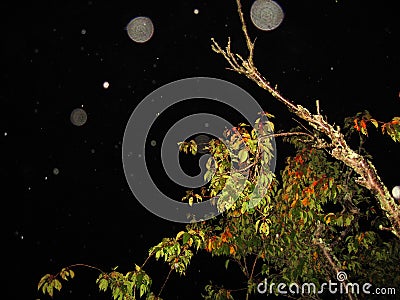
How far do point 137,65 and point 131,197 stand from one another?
4056 mm

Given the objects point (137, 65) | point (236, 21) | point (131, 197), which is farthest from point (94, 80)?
point (236, 21)

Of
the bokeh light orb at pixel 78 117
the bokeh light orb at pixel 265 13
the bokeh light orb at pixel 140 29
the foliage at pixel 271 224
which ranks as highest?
the bokeh light orb at pixel 140 29

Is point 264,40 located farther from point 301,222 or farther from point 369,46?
point 301,222

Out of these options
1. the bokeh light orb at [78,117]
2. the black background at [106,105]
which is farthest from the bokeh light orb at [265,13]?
the bokeh light orb at [78,117]

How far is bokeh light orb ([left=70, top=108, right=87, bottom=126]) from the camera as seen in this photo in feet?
39.4

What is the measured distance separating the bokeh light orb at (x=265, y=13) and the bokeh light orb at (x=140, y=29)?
3134mm

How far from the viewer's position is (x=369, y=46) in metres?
8.69

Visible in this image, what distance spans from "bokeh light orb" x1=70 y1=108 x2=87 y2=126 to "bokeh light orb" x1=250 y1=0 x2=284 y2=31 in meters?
5.92

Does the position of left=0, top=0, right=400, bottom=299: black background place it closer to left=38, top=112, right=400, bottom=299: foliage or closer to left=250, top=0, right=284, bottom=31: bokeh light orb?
left=250, top=0, right=284, bottom=31: bokeh light orb

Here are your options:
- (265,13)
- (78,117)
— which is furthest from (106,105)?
(265,13)

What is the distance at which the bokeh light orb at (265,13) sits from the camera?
8.69 meters

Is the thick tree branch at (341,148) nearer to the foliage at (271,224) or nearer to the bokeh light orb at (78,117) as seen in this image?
the foliage at (271,224)

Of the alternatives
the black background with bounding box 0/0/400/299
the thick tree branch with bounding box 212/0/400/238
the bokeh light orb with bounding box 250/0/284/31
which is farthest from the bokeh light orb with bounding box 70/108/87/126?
the thick tree branch with bounding box 212/0/400/238

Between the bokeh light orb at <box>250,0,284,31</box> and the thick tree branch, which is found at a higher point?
the bokeh light orb at <box>250,0,284,31</box>
